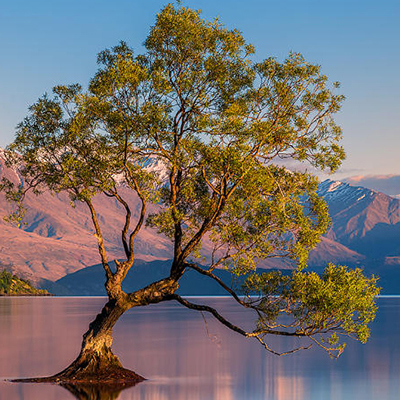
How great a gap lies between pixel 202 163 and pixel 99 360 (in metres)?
15.8

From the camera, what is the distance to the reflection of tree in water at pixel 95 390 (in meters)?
45.5

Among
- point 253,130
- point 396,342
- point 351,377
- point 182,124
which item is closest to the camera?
point 253,130

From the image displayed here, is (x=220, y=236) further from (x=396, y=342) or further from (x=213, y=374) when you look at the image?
(x=396, y=342)

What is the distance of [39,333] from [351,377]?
66.1 m

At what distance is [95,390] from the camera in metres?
47.1

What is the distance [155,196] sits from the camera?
162ft

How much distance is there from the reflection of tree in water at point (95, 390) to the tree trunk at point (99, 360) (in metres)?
0.68

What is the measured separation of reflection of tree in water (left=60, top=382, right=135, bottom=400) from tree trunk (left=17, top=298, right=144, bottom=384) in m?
0.68

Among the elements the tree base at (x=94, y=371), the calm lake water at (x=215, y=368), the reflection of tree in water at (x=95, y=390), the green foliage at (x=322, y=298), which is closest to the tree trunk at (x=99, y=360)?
the tree base at (x=94, y=371)

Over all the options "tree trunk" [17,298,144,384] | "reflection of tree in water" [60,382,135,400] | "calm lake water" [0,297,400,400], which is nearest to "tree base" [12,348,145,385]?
"tree trunk" [17,298,144,384]

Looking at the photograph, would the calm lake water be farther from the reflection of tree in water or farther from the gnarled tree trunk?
the gnarled tree trunk

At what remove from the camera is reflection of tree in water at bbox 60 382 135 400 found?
149 feet

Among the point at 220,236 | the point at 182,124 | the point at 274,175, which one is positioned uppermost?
the point at 182,124

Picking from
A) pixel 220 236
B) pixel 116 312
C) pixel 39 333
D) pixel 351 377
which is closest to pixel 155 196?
pixel 220 236
